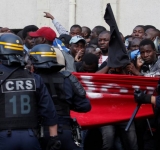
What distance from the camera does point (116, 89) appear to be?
952 cm

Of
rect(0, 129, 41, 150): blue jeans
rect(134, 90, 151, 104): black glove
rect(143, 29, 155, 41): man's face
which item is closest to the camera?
rect(0, 129, 41, 150): blue jeans

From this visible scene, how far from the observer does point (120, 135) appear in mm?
9828

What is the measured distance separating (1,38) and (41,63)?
2.13 ft

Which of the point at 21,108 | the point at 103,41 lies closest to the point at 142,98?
the point at 21,108

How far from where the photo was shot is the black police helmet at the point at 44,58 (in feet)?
25.8

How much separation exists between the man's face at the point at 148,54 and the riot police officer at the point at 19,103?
2935 mm

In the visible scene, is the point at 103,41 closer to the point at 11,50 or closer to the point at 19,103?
the point at 11,50

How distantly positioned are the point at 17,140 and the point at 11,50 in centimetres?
101

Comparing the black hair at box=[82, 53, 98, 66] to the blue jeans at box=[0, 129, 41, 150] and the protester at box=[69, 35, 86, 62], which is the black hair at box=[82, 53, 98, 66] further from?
the blue jeans at box=[0, 129, 41, 150]

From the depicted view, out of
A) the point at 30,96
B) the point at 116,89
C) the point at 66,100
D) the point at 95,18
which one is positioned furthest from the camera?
the point at 95,18

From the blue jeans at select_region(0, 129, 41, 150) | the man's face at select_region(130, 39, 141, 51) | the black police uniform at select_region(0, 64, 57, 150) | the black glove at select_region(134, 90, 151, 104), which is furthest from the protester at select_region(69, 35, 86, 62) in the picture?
the blue jeans at select_region(0, 129, 41, 150)

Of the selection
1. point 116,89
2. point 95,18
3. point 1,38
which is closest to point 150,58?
point 116,89

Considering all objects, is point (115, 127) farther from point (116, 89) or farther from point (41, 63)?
point (41, 63)

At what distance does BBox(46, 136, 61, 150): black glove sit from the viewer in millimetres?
7363
